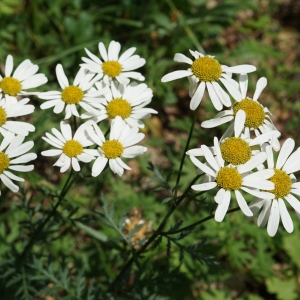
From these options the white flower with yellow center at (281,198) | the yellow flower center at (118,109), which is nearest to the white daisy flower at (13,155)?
the yellow flower center at (118,109)

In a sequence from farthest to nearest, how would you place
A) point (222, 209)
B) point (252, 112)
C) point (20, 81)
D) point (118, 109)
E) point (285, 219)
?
point (20, 81) → point (118, 109) → point (252, 112) → point (285, 219) → point (222, 209)

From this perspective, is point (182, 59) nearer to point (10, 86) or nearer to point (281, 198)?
point (281, 198)

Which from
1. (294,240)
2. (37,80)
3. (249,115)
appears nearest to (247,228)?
(294,240)

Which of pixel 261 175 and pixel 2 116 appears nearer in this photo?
pixel 261 175

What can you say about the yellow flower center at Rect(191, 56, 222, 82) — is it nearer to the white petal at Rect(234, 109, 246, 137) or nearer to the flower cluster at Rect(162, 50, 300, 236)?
the flower cluster at Rect(162, 50, 300, 236)

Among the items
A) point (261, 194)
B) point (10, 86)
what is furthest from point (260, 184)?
point (10, 86)

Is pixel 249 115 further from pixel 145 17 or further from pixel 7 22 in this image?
pixel 7 22

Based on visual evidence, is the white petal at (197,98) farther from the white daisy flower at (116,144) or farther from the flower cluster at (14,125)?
the flower cluster at (14,125)
